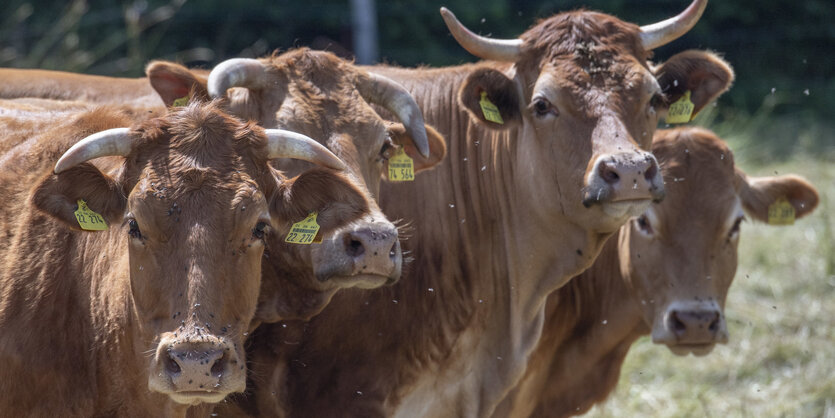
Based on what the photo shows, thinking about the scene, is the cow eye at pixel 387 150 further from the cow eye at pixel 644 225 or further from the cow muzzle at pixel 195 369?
the cow eye at pixel 644 225

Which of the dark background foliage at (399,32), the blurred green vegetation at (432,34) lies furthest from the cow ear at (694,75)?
the blurred green vegetation at (432,34)

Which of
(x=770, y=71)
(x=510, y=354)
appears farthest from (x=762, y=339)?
(x=770, y=71)

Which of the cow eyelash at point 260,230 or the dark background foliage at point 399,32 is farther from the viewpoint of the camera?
the dark background foliage at point 399,32

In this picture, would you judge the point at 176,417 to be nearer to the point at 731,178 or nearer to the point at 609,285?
the point at 609,285

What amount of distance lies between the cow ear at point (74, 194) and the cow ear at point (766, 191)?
4026 millimetres

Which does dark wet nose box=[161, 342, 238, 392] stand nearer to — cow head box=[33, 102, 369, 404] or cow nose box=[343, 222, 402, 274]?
cow head box=[33, 102, 369, 404]

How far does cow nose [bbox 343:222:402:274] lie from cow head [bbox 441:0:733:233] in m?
0.99

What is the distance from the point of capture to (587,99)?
4.90m

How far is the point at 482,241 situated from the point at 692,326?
1247 mm

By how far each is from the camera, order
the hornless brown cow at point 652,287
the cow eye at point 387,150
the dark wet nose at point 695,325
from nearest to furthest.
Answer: the cow eye at point 387,150 → the dark wet nose at point 695,325 → the hornless brown cow at point 652,287

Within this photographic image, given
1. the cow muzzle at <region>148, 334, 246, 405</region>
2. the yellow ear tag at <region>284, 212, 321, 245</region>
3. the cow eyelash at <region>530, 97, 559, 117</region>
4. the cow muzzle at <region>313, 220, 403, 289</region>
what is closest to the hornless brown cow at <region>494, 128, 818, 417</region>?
the cow eyelash at <region>530, 97, 559, 117</region>

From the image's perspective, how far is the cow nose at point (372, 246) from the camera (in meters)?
4.19

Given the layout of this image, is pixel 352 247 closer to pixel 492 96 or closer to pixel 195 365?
pixel 195 365

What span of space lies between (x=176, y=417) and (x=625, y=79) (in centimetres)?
241
